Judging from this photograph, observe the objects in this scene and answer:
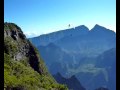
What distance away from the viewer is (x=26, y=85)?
49.6m

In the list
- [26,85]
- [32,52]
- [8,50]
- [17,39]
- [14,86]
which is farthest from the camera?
[32,52]

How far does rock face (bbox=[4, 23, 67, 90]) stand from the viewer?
50.5 meters

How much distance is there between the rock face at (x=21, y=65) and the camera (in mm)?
50537

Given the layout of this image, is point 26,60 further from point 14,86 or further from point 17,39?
point 14,86

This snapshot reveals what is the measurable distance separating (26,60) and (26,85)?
83.7 feet

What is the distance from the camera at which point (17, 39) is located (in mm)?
74938

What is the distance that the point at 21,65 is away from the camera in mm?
62312
